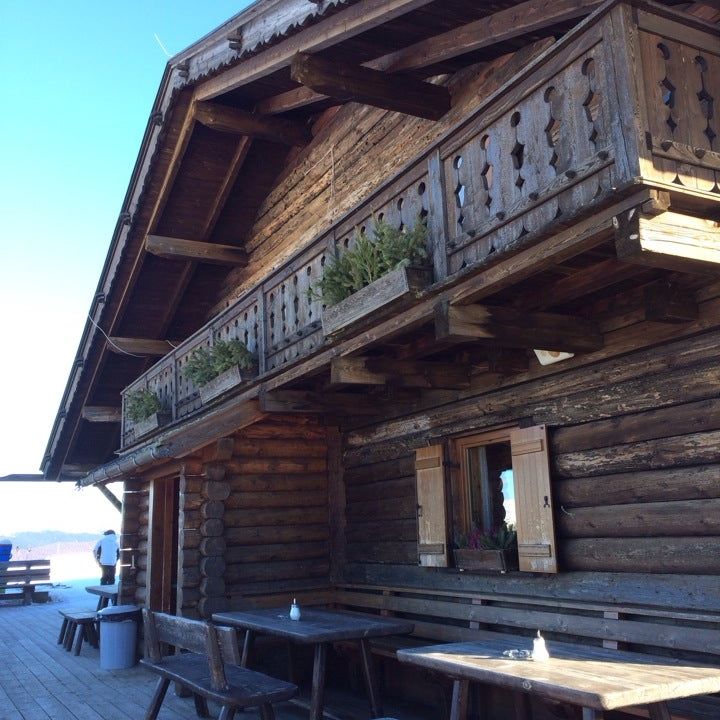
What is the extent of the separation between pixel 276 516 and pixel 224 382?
1859 millimetres

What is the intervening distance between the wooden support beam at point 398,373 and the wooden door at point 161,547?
208 inches

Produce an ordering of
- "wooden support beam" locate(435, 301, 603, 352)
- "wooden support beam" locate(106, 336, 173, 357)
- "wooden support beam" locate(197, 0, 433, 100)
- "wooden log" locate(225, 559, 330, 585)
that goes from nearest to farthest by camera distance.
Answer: "wooden support beam" locate(435, 301, 603, 352)
"wooden support beam" locate(197, 0, 433, 100)
"wooden log" locate(225, 559, 330, 585)
"wooden support beam" locate(106, 336, 173, 357)

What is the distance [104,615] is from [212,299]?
692 centimetres

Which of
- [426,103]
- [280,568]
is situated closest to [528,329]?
[426,103]

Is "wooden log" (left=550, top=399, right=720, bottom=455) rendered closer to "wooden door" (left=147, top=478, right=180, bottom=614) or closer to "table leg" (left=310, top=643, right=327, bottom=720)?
"table leg" (left=310, top=643, right=327, bottom=720)

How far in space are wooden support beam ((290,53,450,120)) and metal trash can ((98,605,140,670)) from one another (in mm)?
7599

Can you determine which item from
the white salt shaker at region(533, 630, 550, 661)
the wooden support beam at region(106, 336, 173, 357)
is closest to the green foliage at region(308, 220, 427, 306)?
the white salt shaker at region(533, 630, 550, 661)

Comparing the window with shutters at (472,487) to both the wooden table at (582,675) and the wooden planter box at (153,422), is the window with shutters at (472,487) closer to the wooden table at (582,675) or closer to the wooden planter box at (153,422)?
the wooden table at (582,675)

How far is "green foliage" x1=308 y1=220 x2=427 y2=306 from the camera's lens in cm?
628

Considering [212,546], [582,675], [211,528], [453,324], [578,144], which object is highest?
[578,144]

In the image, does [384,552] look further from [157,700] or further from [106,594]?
[106,594]

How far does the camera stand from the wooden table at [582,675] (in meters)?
4.16

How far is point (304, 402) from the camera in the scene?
30.7 feet

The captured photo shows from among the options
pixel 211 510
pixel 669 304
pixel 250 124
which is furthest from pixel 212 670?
pixel 250 124
